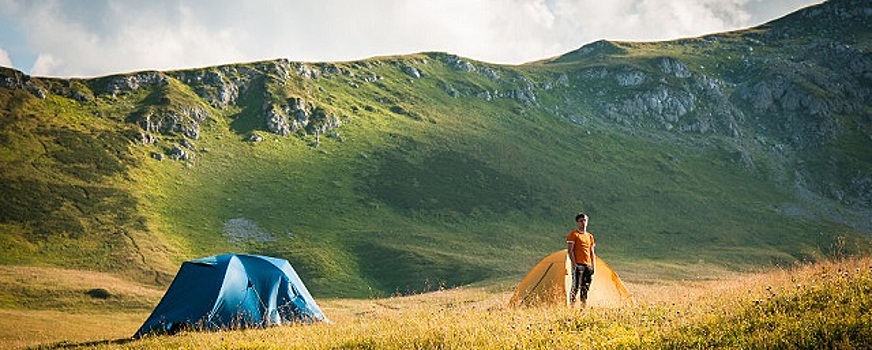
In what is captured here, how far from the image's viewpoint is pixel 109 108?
4385 inches

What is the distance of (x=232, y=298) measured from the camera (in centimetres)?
2244

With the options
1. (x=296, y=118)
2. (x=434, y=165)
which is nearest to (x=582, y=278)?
(x=434, y=165)

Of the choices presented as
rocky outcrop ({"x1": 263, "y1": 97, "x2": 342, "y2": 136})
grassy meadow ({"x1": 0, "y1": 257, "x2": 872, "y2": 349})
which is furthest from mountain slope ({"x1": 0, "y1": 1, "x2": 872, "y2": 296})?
grassy meadow ({"x1": 0, "y1": 257, "x2": 872, "y2": 349})

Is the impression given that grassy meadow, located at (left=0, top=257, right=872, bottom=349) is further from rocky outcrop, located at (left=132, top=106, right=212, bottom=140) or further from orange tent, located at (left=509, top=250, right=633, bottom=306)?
rocky outcrop, located at (left=132, top=106, right=212, bottom=140)

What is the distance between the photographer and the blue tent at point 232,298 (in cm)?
2183

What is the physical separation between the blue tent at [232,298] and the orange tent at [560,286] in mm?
8303

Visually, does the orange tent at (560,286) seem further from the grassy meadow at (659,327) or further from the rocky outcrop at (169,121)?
the rocky outcrop at (169,121)

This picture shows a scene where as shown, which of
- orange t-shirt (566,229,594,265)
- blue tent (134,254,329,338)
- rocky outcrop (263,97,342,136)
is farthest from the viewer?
rocky outcrop (263,97,342,136)

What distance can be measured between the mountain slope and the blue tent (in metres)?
44.9

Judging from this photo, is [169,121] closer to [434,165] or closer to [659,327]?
[434,165]

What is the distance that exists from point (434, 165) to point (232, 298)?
100063 millimetres

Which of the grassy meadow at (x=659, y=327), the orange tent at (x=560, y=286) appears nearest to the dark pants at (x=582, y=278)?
the orange tent at (x=560, y=286)

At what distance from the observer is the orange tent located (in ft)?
69.8

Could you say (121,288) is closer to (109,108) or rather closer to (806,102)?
(109,108)
